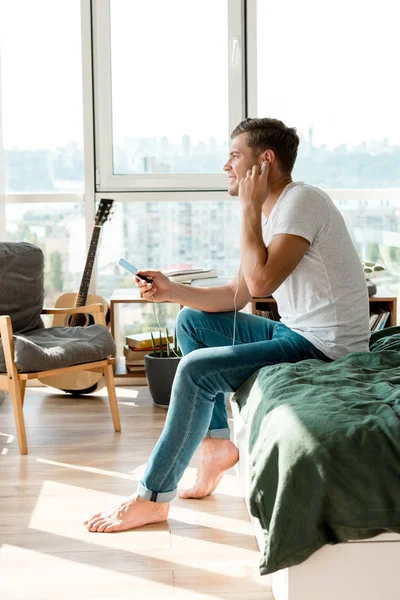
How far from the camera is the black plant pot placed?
12.9ft

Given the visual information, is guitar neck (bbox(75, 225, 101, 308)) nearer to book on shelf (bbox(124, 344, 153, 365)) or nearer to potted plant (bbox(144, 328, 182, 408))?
book on shelf (bbox(124, 344, 153, 365))

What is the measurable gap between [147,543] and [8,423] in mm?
1561

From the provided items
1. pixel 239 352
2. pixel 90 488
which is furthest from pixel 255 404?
pixel 90 488

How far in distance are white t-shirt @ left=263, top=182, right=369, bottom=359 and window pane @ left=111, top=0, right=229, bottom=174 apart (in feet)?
7.23

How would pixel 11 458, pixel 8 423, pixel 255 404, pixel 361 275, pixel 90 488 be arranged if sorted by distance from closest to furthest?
pixel 255 404 < pixel 361 275 < pixel 90 488 < pixel 11 458 < pixel 8 423

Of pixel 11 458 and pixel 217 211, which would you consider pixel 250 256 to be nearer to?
pixel 11 458

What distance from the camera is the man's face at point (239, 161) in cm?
262

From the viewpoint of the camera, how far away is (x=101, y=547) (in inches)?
92.8

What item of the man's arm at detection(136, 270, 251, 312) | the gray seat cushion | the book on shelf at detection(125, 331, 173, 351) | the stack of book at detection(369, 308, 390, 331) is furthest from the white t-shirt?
the book on shelf at detection(125, 331, 173, 351)

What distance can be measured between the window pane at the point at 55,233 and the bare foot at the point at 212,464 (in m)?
2.19

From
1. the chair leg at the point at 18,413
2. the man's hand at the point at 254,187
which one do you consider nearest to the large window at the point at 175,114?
the chair leg at the point at 18,413

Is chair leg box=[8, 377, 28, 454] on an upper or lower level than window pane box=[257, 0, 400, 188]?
lower

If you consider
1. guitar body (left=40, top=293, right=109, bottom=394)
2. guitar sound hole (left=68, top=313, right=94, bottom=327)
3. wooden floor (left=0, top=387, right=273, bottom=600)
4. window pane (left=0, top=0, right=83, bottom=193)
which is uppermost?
window pane (left=0, top=0, right=83, bottom=193)

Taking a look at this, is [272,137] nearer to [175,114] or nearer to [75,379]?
[75,379]
